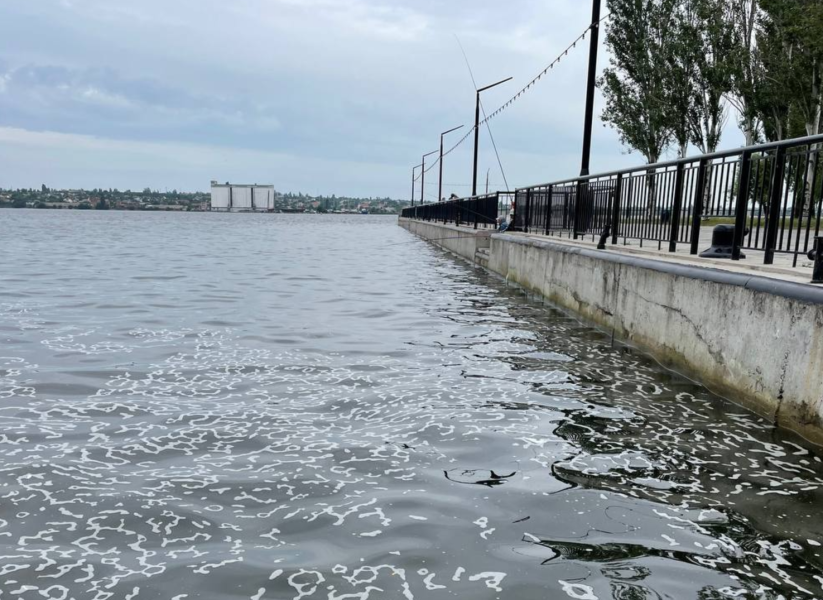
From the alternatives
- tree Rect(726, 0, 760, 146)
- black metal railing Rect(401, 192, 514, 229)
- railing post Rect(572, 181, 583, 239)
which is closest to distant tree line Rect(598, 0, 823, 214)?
tree Rect(726, 0, 760, 146)

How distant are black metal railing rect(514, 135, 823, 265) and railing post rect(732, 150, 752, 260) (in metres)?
0.01

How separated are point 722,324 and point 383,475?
150 inches

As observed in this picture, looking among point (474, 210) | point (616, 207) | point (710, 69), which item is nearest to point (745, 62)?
point (710, 69)

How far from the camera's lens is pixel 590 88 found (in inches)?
612

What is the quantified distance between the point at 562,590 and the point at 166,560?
74.4 inches

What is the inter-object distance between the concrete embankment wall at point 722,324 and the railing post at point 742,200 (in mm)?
769

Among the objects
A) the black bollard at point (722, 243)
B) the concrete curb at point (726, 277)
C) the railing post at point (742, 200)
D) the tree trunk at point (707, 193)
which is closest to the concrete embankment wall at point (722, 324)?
the concrete curb at point (726, 277)

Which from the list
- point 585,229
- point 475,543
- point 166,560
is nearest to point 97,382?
point 166,560

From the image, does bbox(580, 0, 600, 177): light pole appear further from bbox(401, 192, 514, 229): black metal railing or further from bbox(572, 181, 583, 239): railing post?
bbox(401, 192, 514, 229): black metal railing

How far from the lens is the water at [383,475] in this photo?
3.21 m

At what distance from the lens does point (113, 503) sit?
397cm

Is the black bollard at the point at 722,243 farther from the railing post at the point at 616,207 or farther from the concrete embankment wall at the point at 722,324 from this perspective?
the railing post at the point at 616,207

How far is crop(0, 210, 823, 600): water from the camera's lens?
321cm

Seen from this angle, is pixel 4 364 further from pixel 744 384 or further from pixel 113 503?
pixel 744 384
